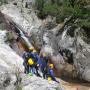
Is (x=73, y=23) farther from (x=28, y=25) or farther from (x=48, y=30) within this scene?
(x=28, y=25)

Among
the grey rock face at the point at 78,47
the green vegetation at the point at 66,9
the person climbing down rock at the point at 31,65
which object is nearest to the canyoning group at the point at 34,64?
the person climbing down rock at the point at 31,65

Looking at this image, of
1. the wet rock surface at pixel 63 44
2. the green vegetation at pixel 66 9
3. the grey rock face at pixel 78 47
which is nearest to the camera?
the grey rock face at pixel 78 47

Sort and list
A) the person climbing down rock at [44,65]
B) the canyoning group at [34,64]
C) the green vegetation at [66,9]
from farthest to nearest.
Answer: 1. the green vegetation at [66,9]
2. the person climbing down rock at [44,65]
3. the canyoning group at [34,64]

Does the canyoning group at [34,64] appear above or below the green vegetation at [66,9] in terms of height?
below

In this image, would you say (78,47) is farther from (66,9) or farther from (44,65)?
(44,65)

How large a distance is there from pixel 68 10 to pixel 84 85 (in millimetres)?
6303

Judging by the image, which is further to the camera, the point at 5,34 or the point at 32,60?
Result: the point at 5,34

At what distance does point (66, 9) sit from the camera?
23938mm

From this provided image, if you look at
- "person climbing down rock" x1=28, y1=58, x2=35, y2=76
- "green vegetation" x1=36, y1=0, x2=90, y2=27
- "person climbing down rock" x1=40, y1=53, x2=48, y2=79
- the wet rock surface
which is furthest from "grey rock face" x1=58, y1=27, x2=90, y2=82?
"person climbing down rock" x1=28, y1=58, x2=35, y2=76

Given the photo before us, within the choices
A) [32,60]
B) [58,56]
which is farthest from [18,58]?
[32,60]

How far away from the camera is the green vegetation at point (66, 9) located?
2330cm

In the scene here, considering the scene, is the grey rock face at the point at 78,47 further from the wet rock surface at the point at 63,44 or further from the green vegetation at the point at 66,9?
the green vegetation at the point at 66,9

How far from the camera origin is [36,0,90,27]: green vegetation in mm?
23297

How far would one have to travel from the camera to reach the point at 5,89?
545 inches
